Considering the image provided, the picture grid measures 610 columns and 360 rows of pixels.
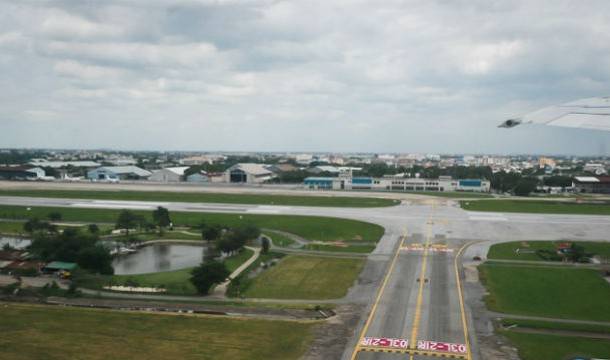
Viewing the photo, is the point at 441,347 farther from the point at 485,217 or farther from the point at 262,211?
the point at 262,211

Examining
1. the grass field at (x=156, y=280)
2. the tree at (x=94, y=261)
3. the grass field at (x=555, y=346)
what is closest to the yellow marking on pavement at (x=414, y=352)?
the grass field at (x=555, y=346)

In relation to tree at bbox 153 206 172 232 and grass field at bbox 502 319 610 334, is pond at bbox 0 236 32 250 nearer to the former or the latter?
tree at bbox 153 206 172 232

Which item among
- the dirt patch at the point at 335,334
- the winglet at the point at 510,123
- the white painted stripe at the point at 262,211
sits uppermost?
the winglet at the point at 510,123

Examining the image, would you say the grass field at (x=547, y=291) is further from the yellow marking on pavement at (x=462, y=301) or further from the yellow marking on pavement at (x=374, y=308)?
the yellow marking on pavement at (x=374, y=308)

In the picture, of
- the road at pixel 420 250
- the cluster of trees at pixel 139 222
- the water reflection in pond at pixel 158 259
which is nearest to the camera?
the road at pixel 420 250

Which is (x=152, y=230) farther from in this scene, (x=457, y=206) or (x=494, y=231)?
(x=457, y=206)

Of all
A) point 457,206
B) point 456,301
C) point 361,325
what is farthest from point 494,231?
point 361,325
